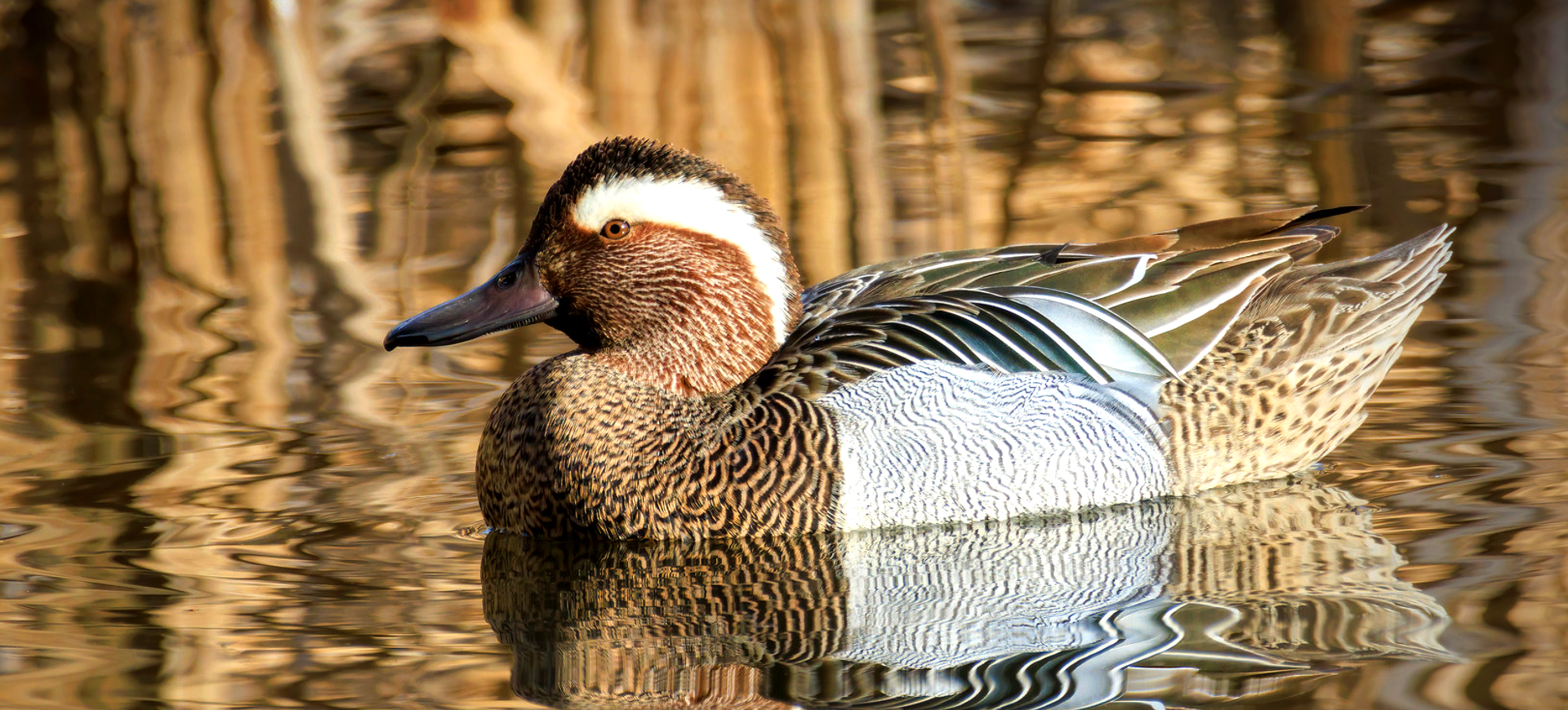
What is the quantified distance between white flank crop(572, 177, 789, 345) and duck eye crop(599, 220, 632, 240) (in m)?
0.02

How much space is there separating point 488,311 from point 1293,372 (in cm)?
263

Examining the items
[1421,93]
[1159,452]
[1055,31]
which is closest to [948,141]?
[1055,31]

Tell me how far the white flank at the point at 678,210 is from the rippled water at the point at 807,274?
0.99m

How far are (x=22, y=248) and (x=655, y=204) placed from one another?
6619 mm

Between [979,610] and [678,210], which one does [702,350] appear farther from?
[979,610]

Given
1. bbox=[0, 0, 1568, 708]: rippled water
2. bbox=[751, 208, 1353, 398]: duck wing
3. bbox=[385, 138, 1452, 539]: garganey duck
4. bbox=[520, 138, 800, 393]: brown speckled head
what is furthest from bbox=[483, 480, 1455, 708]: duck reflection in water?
bbox=[520, 138, 800, 393]: brown speckled head

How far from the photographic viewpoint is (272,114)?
570 inches

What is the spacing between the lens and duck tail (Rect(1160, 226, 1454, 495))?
619 centimetres

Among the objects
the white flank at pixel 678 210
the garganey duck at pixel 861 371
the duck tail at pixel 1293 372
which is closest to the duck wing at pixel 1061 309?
the garganey duck at pixel 861 371

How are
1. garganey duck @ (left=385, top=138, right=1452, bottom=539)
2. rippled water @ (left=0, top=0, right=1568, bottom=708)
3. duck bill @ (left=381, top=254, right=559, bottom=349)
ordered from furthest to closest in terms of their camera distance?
duck bill @ (left=381, top=254, right=559, bottom=349)
garganey duck @ (left=385, top=138, right=1452, bottom=539)
rippled water @ (left=0, top=0, right=1568, bottom=708)

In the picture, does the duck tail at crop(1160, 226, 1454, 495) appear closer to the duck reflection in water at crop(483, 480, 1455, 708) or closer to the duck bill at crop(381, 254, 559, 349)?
the duck reflection in water at crop(483, 480, 1455, 708)

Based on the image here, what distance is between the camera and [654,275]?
241 inches

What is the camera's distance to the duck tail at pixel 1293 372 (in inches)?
244

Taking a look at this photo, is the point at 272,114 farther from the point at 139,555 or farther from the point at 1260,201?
the point at 139,555
